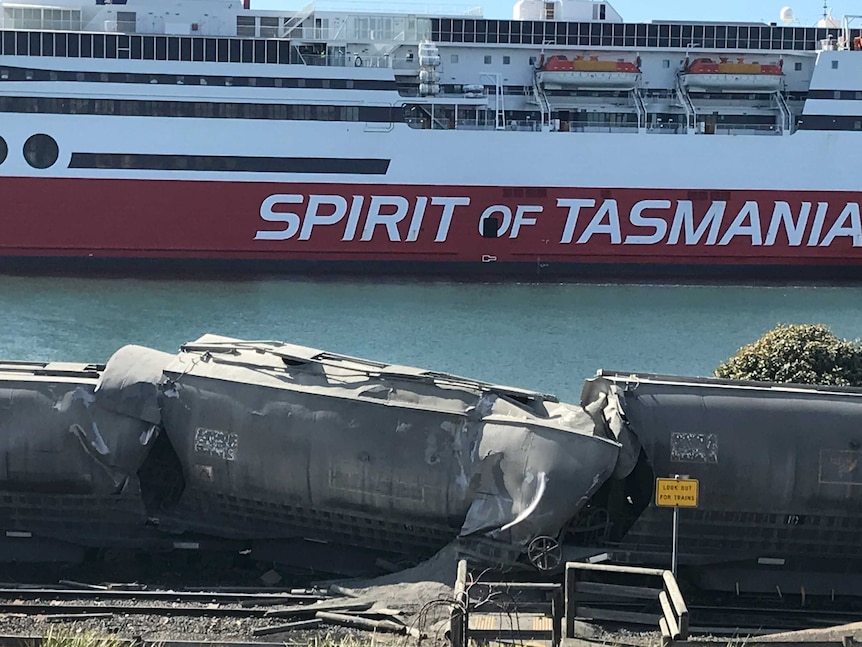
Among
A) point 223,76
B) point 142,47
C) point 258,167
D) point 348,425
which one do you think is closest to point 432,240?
point 258,167

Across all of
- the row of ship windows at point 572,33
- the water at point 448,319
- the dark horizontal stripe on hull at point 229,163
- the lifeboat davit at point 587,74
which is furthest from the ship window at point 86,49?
the lifeboat davit at point 587,74

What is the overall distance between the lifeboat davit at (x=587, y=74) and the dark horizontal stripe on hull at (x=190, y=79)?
146 inches

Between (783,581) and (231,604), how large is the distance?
3921 mm

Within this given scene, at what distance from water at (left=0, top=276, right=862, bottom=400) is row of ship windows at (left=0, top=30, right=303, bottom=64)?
16.3 feet

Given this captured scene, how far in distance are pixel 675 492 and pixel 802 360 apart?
14.2 ft

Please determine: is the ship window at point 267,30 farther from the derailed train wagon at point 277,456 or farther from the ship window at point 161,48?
the derailed train wagon at point 277,456

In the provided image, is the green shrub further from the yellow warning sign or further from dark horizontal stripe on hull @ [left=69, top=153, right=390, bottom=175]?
dark horizontal stripe on hull @ [left=69, top=153, right=390, bottom=175]

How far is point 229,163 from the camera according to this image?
25.6m

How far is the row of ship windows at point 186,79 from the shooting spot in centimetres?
2561

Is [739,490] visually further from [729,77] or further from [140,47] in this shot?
[729,77]

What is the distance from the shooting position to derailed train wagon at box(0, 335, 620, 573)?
326 inches

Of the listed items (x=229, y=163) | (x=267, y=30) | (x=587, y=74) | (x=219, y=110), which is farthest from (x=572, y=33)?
(x=229, y=163)

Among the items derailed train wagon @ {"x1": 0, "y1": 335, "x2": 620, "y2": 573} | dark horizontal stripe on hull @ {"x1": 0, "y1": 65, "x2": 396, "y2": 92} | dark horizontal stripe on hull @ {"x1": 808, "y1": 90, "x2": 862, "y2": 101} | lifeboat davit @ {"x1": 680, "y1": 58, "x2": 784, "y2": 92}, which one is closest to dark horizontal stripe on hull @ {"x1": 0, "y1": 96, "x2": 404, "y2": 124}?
dark horizontal stripe on hull @ {"x1": 0, "y1": 65, "x2": 396, "y2": 92}

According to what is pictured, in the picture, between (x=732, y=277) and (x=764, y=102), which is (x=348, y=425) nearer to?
(x=732, y=277)
